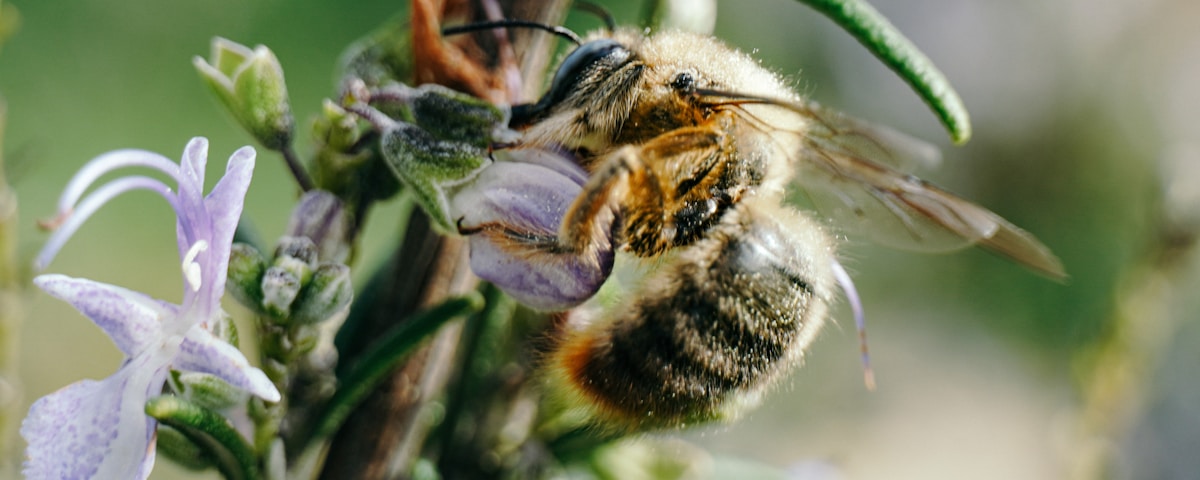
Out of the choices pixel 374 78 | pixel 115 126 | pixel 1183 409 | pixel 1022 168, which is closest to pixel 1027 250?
pixel 374 78

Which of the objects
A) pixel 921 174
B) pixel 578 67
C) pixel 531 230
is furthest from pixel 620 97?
pixel 921 174

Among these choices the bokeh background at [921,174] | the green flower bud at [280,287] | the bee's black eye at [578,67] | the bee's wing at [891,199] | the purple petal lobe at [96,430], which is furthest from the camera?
the bokeh background at [921,174]

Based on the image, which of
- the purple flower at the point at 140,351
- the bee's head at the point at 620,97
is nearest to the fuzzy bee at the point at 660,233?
the bee's head at the point at 620,97

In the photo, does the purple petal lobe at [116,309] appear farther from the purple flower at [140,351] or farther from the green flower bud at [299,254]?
the green flower bud at [299,254]

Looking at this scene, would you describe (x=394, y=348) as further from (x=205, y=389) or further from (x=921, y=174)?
(x=921, y=174)

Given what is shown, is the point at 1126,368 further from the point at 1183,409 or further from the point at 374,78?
the point at 1183,409
